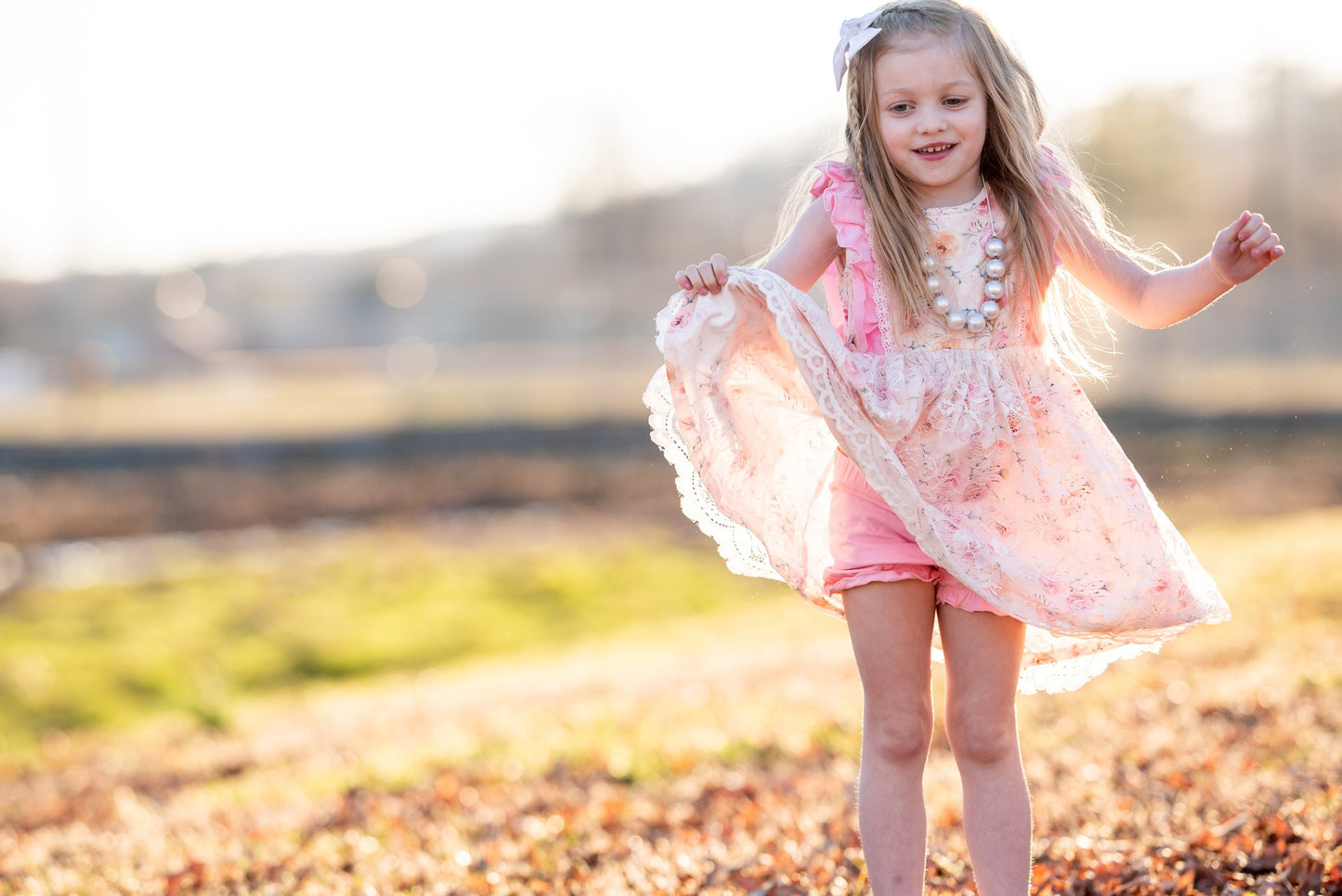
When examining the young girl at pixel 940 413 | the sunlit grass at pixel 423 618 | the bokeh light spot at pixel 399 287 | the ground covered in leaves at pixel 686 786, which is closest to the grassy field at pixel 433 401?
the sunlit grass at pixel 423 618

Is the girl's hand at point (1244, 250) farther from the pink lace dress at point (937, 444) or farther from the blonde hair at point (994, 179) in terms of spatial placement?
the pink lace dress at point (937, 444)

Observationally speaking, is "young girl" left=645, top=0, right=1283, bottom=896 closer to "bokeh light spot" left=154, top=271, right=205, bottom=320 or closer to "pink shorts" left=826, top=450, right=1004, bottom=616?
"pink shorts" left=826, top=450, right=1004, bottom=616

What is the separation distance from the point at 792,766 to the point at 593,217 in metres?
40.9

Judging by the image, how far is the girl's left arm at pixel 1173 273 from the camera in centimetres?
326

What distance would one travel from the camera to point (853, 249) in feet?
11.2

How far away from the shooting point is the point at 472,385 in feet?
145

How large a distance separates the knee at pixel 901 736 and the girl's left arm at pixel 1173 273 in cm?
113

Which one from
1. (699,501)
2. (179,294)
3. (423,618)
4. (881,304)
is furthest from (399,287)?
(881,304)

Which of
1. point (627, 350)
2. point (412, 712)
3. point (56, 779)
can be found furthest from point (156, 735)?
point (627, 350)

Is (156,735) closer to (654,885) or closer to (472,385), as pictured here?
(654,885)

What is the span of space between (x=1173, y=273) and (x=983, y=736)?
4.23 ft

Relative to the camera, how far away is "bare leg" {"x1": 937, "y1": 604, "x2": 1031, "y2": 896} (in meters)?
3.26

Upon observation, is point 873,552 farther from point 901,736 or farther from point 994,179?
point 994,179

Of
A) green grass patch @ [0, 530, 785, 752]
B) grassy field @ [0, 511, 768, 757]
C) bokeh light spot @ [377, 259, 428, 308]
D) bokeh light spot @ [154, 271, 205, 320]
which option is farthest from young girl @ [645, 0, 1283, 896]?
bokeh light spot @ [377, 259, 428, 308]
